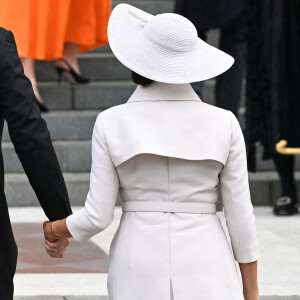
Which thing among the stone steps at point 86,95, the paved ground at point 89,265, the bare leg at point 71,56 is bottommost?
the stone steps at point 86,95

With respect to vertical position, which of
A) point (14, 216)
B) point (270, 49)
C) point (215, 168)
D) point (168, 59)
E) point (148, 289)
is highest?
point (168, 59)

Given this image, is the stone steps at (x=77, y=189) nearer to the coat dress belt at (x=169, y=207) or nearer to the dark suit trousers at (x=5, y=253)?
the dark suit trousers at (x=5, y=253)

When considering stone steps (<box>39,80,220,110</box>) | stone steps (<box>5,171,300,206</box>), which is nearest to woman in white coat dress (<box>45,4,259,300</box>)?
stone steps (<box>5,171,300,206</box>)

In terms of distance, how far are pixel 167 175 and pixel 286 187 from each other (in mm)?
4571

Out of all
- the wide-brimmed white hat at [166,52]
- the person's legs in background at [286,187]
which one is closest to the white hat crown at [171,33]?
the wide-brimmed white hat at [166,52]

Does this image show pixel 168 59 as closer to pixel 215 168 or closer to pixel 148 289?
pixel 215 168

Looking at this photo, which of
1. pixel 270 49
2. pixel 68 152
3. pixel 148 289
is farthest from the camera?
pixel 68 152

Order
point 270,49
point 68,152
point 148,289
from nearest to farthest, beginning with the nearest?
point 148,289, point 270,49, point 68,152

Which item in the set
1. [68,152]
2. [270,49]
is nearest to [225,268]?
[270,49]

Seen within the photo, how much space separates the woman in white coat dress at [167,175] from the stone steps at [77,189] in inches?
185

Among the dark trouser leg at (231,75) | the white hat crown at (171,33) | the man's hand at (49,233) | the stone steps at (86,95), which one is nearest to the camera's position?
the white hat crown at (171,33)

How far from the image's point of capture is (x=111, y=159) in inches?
129

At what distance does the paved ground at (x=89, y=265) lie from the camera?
17.2ft

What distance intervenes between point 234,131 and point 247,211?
0.25 m
